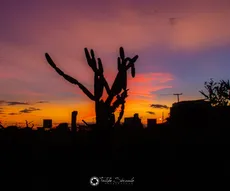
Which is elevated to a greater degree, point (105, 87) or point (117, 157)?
point (105, 87)

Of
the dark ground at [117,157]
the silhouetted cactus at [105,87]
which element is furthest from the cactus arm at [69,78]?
the dark ground at [117,157]

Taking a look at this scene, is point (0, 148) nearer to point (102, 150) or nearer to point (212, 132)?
point (102, 150)

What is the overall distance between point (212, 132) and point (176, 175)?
511cm

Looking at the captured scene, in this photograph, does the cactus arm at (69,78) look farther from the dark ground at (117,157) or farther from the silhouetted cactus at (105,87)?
the dark ground at (117,157)

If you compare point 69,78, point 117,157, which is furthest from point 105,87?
point 117,157

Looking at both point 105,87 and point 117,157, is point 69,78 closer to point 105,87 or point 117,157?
point 105,87

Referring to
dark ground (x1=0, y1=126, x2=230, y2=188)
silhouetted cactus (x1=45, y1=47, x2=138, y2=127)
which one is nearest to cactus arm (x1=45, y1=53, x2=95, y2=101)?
silhouetted cactus (x1=45, y1=47, x2=138, y2=127)

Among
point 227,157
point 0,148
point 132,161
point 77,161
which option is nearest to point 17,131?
point 0,148

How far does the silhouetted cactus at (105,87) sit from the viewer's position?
28.5 ft

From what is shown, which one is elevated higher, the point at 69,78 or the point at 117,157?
the point at 69,78

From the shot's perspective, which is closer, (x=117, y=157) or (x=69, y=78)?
(x=117, y=157)

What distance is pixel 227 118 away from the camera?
14.5m

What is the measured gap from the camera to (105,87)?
9008mm

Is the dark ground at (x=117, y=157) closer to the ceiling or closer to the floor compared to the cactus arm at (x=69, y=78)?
closer to the floor
